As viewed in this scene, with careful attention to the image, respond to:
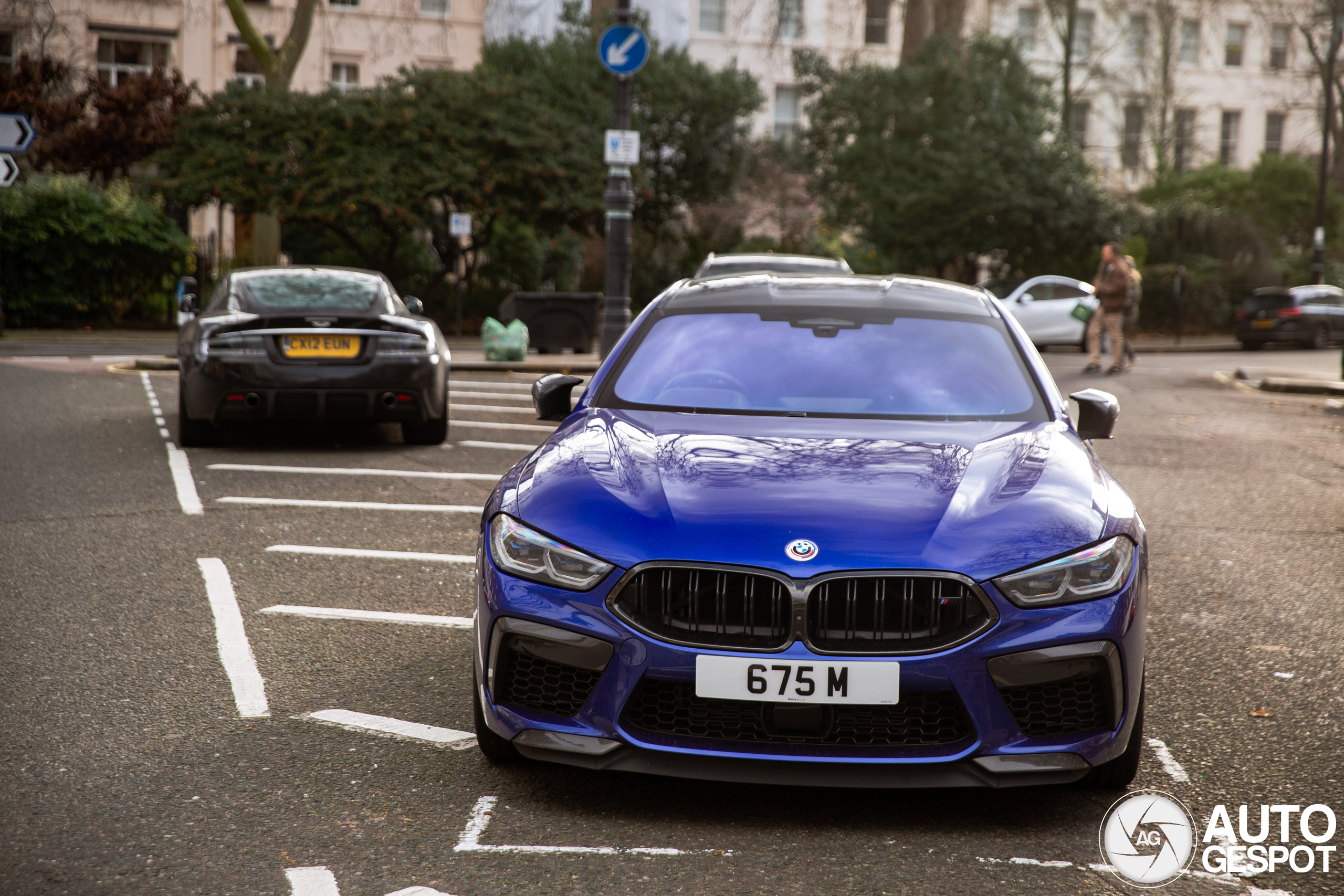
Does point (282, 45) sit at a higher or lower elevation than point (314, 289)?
higher

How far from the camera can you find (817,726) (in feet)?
10.8

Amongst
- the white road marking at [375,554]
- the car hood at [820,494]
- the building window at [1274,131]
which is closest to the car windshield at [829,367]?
the car hood at [820,494]

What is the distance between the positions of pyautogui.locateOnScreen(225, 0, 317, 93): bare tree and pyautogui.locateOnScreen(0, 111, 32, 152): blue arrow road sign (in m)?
9.47

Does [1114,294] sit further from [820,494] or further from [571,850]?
[571,850]

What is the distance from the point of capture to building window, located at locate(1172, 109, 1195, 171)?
55.8 m

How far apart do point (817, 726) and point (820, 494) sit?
1.99 feet

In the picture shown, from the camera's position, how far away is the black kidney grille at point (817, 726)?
3289 millimetres

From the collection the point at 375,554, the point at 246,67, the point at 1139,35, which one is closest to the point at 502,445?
the point at 375,554

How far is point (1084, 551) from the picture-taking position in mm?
3434

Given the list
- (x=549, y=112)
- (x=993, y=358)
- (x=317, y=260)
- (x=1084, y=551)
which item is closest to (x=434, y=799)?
(x=1084, y=551)

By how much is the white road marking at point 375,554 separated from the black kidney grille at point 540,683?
3.05 m

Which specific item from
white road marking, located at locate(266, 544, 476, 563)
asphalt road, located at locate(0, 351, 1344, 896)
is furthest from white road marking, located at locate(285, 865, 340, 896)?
white road marking, located at locate(266, 544, 476, 563)

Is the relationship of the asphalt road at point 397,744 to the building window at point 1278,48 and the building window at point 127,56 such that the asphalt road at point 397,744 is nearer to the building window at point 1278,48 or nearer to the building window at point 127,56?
the building window at point 127,56

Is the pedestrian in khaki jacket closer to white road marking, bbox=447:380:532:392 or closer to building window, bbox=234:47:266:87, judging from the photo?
white road marking, bbox=447:380:532:392
